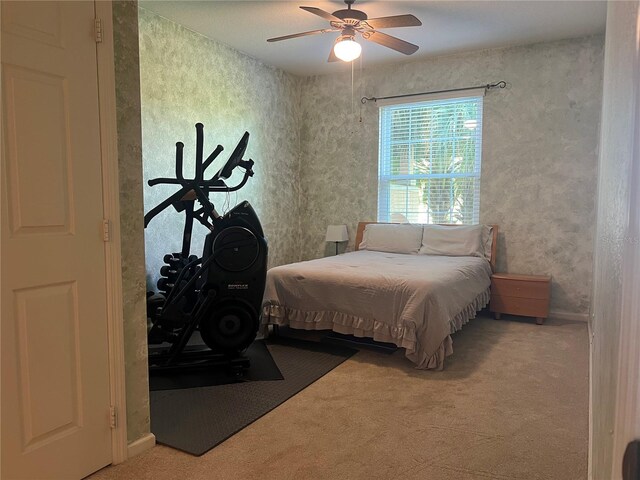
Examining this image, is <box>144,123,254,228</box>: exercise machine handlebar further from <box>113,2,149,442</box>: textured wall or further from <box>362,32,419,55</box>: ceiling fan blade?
<box>362,32,419,55</box>: ceiling fan blade

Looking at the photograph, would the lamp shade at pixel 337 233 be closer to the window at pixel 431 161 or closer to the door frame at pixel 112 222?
the window at pixel 431 161

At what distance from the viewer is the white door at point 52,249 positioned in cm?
176

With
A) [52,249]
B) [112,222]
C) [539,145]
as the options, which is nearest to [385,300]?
[112,222]

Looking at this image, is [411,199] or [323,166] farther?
[323,166]

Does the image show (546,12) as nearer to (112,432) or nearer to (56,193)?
(56,193)

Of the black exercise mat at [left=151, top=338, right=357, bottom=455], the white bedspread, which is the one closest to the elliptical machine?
the black exercise mat at [left=151, top=338, right=357, bottom=455]

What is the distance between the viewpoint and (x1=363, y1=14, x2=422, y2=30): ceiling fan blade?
343 centimetres

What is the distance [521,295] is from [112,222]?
3970 millimetres

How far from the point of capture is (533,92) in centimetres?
491

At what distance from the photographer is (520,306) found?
4.72m

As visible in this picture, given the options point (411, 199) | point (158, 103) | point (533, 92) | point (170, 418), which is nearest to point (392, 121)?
point (411, 199)

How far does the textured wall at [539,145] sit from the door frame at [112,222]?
4.13 m

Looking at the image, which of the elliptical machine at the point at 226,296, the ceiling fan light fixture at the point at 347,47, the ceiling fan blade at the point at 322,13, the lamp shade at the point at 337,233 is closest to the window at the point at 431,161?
the lamp shade at the point at 337,233

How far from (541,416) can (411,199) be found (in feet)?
11.1
